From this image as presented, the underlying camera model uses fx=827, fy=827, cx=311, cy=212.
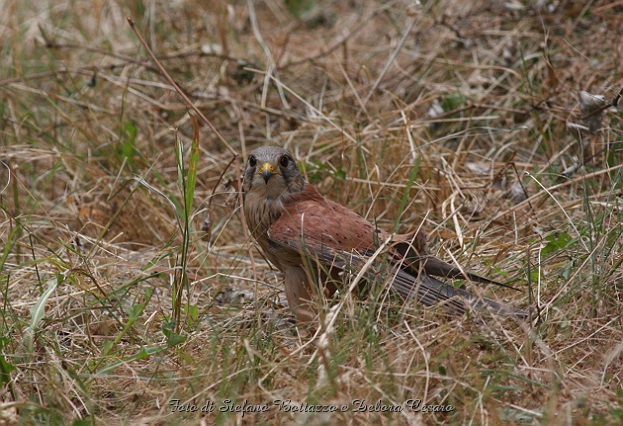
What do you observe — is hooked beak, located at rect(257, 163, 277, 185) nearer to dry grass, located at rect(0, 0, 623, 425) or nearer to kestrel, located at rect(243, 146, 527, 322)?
kestrel, located at rect(243, 146, 527, 322)

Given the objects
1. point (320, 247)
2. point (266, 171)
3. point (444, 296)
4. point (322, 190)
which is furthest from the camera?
point (322, 190)

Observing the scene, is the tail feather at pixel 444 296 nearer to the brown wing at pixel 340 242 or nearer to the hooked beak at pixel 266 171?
the brown wing at pixel 340 242

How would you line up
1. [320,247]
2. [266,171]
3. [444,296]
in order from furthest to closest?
[266,171]
[320,247]
[444,296]

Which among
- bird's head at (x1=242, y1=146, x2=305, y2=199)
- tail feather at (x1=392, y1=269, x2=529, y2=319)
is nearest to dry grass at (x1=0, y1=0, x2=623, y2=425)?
tail feather at (x1=392, y1=269, x2=529, y2=319)

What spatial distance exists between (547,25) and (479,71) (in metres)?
0.53

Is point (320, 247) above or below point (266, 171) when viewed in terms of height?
below

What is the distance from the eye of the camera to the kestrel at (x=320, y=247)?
2.96 m

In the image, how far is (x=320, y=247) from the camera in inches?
131

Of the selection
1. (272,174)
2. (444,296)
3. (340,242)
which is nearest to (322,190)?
(272,174)

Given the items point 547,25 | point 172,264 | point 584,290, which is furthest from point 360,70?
point 584,290

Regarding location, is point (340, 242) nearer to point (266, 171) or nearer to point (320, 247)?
point (320, 247)

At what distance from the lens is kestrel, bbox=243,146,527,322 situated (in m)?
2.96

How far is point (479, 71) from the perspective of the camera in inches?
201

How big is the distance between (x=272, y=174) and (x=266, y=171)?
0.05 m
